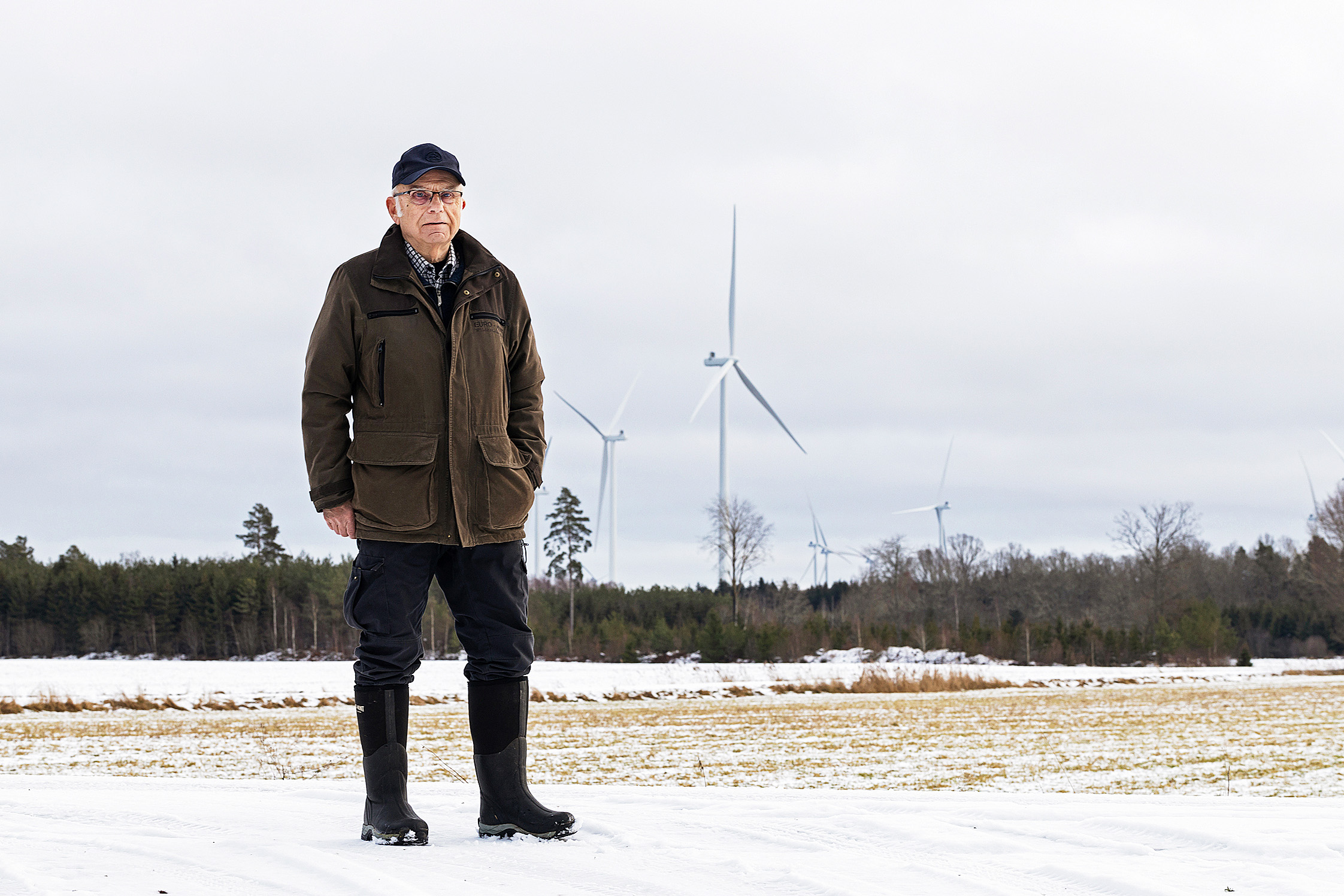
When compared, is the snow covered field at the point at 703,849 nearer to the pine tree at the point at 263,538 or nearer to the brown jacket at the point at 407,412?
the brown jacket at the point at 407,412

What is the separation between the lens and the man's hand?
3744mm

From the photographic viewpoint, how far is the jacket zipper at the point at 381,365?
3.71m

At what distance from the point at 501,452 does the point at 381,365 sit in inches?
18.8

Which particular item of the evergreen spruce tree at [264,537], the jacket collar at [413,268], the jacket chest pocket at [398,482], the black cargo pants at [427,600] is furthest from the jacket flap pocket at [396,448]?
the evergreen spruce tree at [264,537]

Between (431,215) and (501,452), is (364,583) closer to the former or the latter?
(501,452)

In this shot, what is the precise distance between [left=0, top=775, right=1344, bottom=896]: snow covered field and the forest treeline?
58998 mm

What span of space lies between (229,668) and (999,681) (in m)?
34.7

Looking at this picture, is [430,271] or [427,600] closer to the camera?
[427,600]

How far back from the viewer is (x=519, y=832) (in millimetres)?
3713

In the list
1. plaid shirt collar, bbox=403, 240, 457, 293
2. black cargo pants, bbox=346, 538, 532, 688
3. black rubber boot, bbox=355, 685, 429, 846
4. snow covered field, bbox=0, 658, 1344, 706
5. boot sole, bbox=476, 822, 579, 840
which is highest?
plaid shirt collar, bbox=403, 240, 457, 293

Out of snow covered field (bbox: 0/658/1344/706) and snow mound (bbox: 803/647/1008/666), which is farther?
snow mound (bbox: 803/647/1008/666)

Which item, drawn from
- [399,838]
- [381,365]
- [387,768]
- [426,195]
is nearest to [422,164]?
[426,195]

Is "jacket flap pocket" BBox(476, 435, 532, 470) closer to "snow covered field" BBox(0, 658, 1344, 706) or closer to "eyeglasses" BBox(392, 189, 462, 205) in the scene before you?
"eyeglasses" BBox(392, 189, 462, 205)

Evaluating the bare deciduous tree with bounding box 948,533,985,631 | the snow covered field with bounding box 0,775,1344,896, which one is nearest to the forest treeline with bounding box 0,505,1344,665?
the bare deciduous tree with bounding box 948,533,985,631
